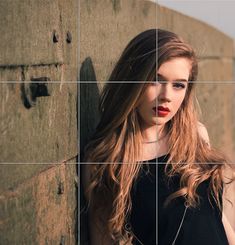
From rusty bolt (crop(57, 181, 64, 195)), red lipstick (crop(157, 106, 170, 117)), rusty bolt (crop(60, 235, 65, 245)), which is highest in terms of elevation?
red lipstick (crop(157, 106, 170, 117))

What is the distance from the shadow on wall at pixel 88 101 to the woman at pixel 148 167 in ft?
0.14

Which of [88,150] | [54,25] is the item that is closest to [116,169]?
[88,150]

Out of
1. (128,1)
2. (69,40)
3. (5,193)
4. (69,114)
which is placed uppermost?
(128,1)

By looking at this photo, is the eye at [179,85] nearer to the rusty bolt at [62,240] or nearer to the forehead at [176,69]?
the forehead at [176,69]

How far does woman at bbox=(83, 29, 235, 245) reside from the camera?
7.13ft

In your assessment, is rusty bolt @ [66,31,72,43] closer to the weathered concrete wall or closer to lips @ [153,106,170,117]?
the weathered concrete wall

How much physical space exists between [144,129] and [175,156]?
4.3 inches

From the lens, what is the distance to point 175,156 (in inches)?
89.3

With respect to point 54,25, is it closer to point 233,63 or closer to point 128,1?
point 128,1

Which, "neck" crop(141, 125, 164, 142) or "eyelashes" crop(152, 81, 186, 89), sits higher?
"eyelashes" crop(152, 81, 186, 89)

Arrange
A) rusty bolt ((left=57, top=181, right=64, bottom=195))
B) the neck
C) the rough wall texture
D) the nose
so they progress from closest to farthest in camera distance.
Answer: the rough wall texture → rusty bolt ((left=57, top=181, right=64, bottom=195)) → the nose → the neck

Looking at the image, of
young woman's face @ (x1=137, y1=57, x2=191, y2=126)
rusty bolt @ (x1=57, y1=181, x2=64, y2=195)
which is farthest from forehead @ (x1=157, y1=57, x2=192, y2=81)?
rusty bolt @ (x1=57, y1=181, x2=64, y2=195)

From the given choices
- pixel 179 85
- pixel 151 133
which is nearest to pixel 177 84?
pixel 179 85

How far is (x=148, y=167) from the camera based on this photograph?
222 centimetres
